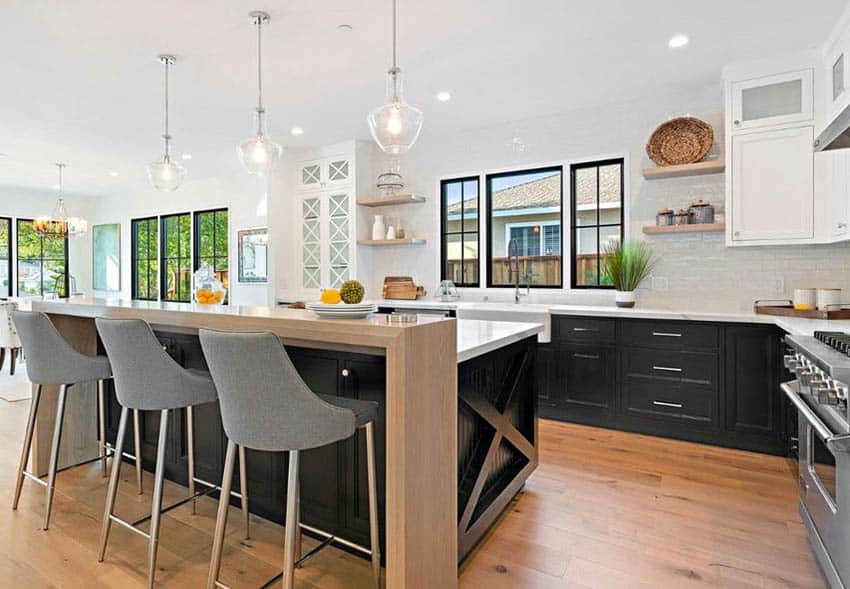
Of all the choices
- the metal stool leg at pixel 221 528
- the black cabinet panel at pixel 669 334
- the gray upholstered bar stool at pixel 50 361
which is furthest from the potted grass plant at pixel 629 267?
the gray upholstered bar stool at pixel 50 361

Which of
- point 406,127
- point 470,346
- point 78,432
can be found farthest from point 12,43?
point 470,346

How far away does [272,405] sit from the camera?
1.64 m

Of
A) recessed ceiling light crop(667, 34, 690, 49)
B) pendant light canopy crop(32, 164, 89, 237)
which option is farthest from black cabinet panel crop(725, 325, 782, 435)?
pendant light canopy crop(32, 164, 89, 237)

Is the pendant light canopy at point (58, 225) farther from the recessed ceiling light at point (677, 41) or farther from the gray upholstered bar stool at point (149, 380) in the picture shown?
the recessed ceiling light at point (677, 41)

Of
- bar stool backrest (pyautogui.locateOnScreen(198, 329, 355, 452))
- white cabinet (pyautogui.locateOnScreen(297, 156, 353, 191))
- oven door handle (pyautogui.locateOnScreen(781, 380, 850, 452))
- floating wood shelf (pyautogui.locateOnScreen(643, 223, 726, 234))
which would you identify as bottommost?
oven door handle (pyautogui.locateOnScreen(781, 380, 850, 452))

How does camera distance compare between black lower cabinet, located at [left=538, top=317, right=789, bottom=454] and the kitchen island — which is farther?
black lower cabinet, located at [left=538, top=317, right=789, bottom=454]

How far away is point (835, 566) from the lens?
176 cm

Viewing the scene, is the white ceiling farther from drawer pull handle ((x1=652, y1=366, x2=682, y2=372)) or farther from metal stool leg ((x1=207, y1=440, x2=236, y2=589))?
metal stool leg ((x1=207, y1=440, x2=236, y2=589))

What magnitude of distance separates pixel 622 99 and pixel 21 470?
4.87 meters

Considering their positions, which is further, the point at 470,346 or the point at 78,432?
the point at 78,432

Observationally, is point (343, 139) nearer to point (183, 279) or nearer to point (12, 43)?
point (12, 43)

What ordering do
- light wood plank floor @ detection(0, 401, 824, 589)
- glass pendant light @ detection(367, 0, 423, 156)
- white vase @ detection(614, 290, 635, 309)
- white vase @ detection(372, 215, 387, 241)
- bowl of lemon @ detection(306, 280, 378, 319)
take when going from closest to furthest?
bowl of lemon @ detection(306, 280, 378, 319), light wood plank floor @ detection(0, 401, 824, 589), glass pendant light @ detection(367, 0, 423, 156), white vase @ detection(614, 290, 635, 309), white vase @ detection(372, 215, 387, 241)

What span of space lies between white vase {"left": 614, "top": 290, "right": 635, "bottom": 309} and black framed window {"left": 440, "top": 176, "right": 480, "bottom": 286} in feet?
4.99

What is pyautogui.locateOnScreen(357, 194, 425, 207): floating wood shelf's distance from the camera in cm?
541
